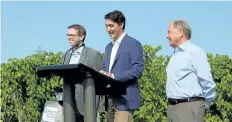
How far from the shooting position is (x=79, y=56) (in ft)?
19.1

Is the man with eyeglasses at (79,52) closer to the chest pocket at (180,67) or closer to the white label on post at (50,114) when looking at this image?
the white label on post at (50,114)

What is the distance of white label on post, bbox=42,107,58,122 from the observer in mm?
5027

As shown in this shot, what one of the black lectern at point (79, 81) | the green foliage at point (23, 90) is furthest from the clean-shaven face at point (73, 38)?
the green foliage at point (23, 90)

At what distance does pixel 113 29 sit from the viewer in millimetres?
5316

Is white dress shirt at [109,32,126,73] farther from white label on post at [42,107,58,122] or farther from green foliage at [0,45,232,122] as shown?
green foliage at [0,45,232,122]

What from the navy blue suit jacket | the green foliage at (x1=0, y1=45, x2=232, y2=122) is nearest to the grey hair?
the navy blue suit jacket

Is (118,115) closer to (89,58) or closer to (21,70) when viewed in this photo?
(89,58)

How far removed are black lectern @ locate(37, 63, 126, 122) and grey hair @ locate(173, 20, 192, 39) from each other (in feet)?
3.10

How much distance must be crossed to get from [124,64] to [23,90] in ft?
23.3

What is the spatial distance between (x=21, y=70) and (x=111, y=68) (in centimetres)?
692

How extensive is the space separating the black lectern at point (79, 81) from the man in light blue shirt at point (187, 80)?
739 millimetres

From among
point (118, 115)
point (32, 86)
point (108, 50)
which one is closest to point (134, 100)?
point (118, 115)

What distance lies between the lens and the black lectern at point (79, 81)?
166 inches

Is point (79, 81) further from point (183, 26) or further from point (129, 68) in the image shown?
point (183, 26)
